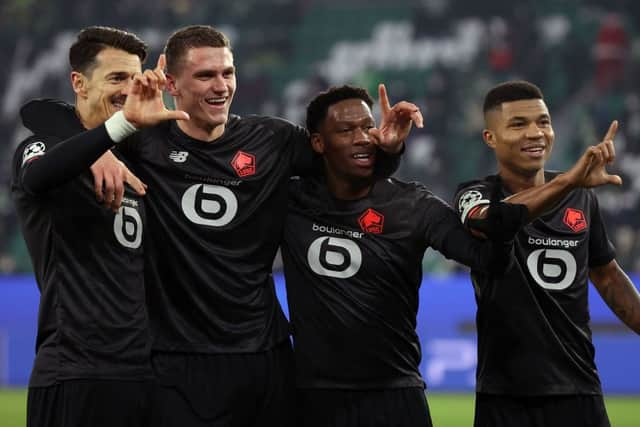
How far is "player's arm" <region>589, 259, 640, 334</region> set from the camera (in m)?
4.97

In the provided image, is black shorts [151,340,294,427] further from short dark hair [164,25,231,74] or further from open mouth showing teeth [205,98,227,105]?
short dark hair [164,25,231,74]

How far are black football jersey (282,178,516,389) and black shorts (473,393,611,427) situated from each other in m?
0.43

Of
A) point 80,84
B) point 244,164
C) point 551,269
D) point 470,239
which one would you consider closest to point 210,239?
point 244,164

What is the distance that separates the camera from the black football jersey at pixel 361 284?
4.53 meters

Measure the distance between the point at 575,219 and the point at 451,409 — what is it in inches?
248

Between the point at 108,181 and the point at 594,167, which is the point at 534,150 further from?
the point at 108,181

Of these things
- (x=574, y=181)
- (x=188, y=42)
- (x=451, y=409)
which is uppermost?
(x=188, y=42)

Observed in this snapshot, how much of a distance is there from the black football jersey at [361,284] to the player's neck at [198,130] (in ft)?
1.76

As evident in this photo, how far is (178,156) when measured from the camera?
4523 mm

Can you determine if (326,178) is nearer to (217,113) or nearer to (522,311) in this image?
(217,113)

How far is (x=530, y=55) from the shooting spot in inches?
692

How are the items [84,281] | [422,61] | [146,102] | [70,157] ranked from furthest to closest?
[422,61], [84,281], [146,102], [70,157]

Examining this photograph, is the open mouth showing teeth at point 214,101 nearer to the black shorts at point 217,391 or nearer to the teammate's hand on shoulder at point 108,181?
the teammate's hand on shoulder at point 108,181

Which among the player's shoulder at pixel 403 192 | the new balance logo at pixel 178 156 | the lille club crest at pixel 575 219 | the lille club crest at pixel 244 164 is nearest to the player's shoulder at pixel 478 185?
the player's shoulder at pixel 403 192
